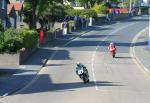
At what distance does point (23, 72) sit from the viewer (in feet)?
119

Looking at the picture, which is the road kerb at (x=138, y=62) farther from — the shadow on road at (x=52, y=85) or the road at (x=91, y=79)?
the shadow on road at (x=52, y=85)

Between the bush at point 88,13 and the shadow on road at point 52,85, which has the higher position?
the bush at point 88,13

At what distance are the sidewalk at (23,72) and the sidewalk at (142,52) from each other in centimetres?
752

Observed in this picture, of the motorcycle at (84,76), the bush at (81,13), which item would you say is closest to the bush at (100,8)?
the bush at (81,13)

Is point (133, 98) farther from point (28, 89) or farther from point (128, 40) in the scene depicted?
point (128, 40)

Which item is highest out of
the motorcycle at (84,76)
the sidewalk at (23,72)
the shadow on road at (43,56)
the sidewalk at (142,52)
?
the motorcycle at (84,76)

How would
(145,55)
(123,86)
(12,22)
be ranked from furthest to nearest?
(12,22)
(145,55)
(123,86)

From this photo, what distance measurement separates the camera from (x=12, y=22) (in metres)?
83.9

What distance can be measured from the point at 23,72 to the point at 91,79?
4.83 m

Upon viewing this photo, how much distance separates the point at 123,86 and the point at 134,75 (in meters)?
7.25

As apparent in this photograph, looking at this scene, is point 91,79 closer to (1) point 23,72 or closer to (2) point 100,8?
(1) point 23,72

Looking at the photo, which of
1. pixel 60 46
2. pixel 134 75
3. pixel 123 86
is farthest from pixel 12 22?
pixel 123 86

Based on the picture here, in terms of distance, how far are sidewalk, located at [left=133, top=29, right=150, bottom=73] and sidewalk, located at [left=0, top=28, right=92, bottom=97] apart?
752 centimetres

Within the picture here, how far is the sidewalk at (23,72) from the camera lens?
2833cm
